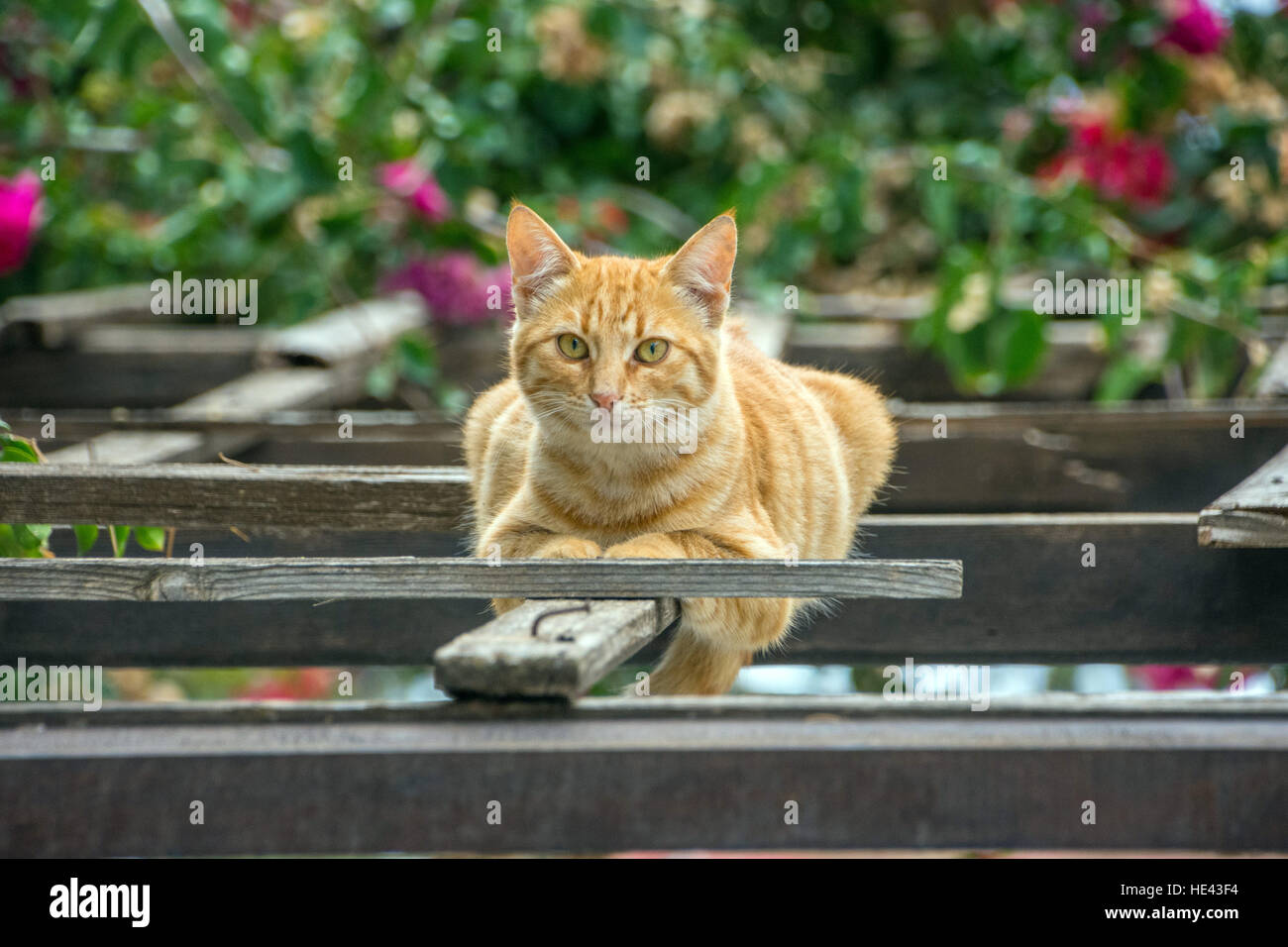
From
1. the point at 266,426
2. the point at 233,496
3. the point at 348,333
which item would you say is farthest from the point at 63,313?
the point at 233,496

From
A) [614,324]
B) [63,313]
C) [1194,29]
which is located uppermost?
[1194,29]

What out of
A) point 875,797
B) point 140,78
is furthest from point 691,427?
point 140,78

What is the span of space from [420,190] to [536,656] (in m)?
3.17

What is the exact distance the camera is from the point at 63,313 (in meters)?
4.91

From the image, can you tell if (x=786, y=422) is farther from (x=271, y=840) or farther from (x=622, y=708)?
(x=271, y=840)

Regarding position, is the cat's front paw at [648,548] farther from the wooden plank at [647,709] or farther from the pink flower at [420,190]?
the pink flower at [420,190]

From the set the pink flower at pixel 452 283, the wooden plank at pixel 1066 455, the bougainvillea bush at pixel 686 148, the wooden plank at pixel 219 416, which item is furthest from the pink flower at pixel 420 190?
the wooden plank at pixel 1066 455

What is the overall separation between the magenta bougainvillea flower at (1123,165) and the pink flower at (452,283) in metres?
2.57

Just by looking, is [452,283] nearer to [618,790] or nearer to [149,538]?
[149,538]

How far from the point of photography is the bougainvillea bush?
14.3 ft

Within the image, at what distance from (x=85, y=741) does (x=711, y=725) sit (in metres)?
0.68

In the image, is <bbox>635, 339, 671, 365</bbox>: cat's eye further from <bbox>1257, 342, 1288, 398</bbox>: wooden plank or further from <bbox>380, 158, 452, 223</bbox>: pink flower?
<bbox>380, 158, 452, 223</bbox>: pink flower

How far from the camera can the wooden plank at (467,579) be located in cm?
170

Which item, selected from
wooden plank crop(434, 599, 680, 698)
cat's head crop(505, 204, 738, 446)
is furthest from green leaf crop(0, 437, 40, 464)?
wooden plank crop(434, 599, 680, 698)
